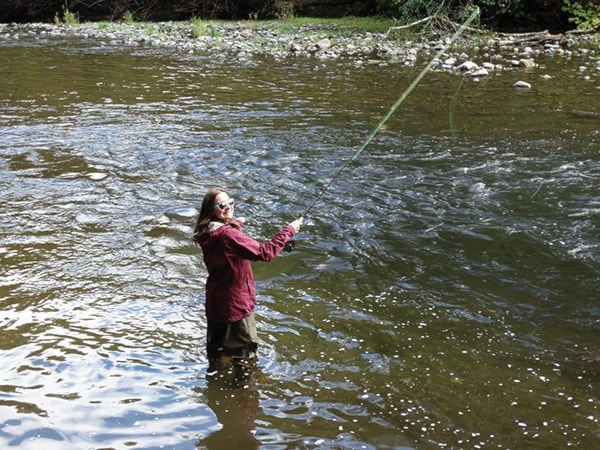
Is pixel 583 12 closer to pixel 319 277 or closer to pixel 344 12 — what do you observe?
pixel 344 12

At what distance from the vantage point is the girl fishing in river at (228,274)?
4398mm

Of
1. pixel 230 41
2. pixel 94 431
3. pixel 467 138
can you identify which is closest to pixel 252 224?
pixel 94 431

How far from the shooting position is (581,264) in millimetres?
6305

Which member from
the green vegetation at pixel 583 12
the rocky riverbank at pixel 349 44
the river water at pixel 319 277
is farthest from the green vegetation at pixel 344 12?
the river water at pixel 319 277

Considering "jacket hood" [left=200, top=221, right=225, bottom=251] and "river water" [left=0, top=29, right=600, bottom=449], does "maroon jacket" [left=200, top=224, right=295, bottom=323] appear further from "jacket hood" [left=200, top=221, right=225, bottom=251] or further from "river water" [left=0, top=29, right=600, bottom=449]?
"river water" [left=0, top=29, right=600, bottom=449]

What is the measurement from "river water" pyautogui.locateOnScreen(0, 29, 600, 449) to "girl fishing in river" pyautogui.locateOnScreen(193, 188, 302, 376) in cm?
24

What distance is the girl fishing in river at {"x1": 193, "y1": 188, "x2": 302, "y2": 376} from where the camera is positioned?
440cm

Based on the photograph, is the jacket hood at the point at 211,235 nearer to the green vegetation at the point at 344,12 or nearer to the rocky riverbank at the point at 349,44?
the rocky riverbank at the point at 349,44

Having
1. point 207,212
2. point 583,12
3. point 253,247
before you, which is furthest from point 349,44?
point 253,247

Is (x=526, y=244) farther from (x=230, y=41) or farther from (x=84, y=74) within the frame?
(x=230, y=41)

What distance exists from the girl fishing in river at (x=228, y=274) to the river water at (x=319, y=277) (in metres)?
0.24

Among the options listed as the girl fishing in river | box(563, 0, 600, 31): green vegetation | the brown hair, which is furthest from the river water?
box(563, 0, 600, 31): green vegetation

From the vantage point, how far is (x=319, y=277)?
6188 mm

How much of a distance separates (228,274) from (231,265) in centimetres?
7
